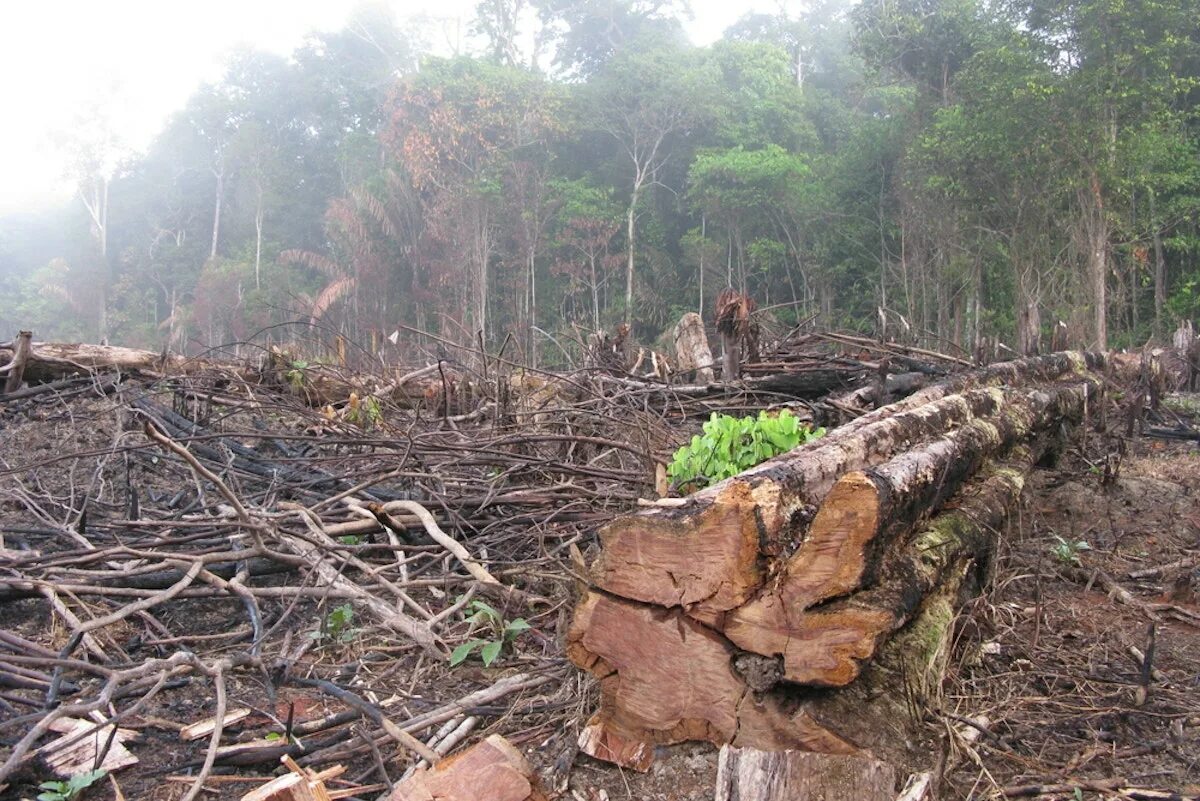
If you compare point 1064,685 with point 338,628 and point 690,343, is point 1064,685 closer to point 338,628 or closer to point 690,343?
point 338,628

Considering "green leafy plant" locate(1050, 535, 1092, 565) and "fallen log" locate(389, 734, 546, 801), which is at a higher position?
"fallen log" locate(389, 734, 546, 801)

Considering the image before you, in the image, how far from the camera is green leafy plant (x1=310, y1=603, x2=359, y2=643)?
311 centimetres

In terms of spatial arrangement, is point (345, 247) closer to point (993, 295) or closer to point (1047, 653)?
point (993, 295)

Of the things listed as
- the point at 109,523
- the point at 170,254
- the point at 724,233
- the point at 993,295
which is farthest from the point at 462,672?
the point at 170,254

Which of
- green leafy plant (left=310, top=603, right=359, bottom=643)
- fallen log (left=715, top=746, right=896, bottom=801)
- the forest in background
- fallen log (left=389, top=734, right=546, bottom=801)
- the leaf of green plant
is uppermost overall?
the forest in background

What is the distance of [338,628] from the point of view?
3.16 m

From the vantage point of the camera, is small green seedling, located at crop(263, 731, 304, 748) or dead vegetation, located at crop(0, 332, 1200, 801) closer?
dead vegetation, located at crop(0, 332, 1200, 801)

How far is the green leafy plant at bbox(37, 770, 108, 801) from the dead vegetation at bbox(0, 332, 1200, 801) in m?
0.07

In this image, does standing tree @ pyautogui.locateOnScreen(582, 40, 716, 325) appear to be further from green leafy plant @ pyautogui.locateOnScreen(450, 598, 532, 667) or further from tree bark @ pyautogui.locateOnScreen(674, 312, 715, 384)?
green leafy plant @ pyautogui.locateOnScreen(450, 598, 532, 667)

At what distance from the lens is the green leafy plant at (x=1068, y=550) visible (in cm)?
375

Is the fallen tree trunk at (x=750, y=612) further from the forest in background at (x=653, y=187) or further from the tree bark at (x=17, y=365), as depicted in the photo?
the tree bark at (x=17, y=365)

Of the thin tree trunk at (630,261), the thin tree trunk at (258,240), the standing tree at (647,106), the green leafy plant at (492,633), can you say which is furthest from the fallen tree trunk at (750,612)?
the thin tree trunk at (258,240)

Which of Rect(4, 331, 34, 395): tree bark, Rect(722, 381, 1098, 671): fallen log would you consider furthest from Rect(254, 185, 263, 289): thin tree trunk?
Rect(722, 381, 1098, 671): fallen log

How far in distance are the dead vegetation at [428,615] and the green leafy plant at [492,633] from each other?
13 millimetres
